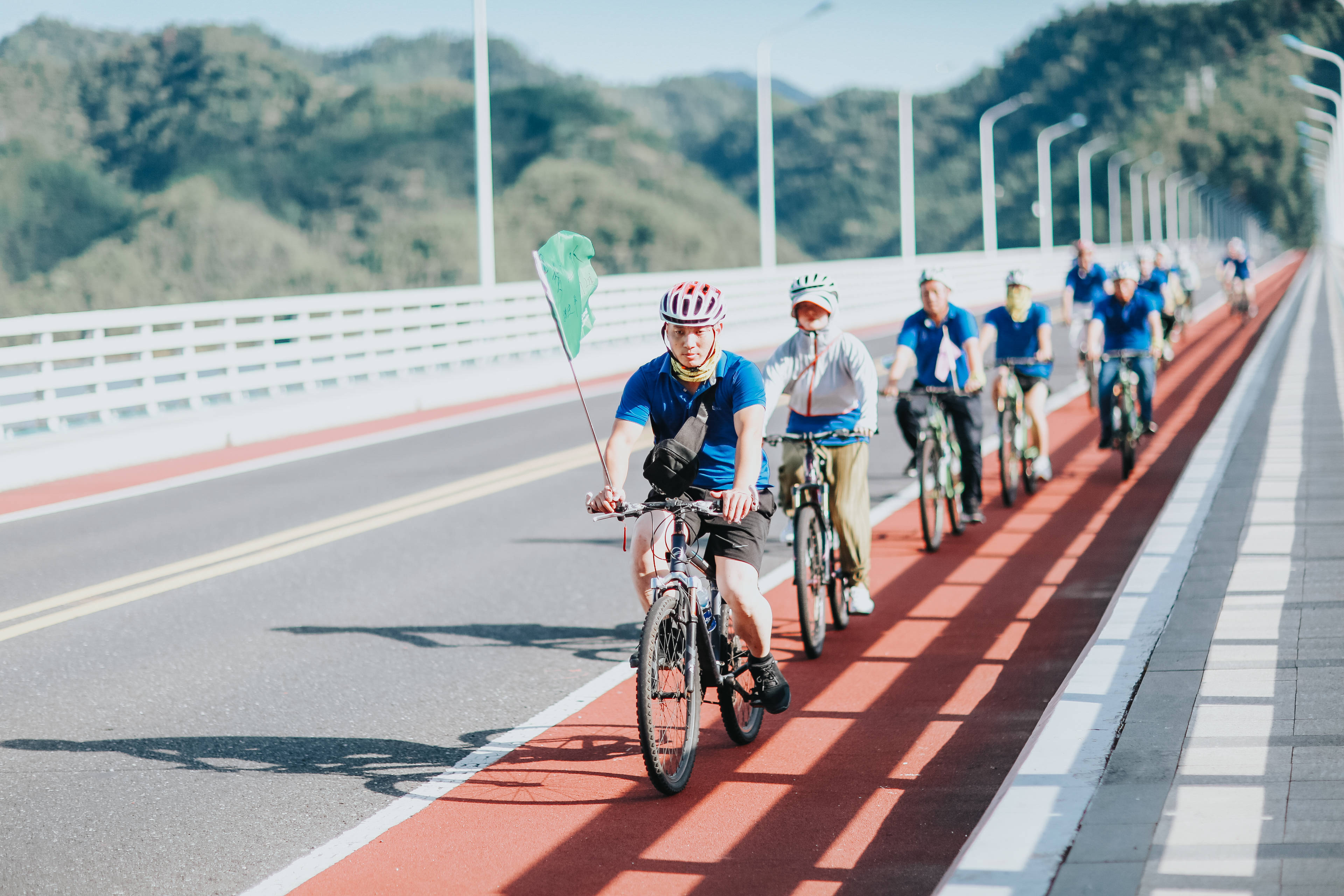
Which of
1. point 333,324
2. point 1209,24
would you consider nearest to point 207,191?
point 333,324

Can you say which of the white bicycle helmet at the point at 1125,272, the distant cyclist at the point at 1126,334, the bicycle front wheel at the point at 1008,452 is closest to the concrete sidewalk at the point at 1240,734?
the bicycle front wheel at the point at 1008,452

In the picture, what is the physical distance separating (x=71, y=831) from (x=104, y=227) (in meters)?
69.2

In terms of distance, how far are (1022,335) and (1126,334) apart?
5.10 feet

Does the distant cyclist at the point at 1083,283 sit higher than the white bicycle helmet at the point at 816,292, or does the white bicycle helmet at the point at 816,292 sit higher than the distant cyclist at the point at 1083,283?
the distant cyclist at the point at 1083,283

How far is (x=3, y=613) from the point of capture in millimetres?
8445

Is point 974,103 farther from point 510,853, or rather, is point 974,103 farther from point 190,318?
point 510,853

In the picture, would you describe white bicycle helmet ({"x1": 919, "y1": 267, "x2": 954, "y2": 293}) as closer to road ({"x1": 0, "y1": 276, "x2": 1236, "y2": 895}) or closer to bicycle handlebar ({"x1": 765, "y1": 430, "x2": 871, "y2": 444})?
road ({"x1": 0, "y1": 276, "x2": 1236, "y2": 895})

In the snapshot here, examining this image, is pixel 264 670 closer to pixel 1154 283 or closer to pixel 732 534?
pixel 732 534

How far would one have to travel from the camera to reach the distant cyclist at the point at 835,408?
25.0ft

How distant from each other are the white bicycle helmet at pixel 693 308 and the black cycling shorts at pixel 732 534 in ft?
2.07

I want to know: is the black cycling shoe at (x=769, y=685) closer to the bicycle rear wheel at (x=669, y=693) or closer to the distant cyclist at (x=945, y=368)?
the bicycle rear wheel at (x=669, y=693)

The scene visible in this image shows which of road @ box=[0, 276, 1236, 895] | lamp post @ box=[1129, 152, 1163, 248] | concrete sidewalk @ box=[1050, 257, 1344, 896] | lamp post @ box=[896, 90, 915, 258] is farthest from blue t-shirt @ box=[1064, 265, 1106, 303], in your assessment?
lamp post @ box=[1129, 152, 1163, 248]

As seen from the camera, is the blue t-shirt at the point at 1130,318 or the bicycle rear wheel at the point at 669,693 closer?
the bicycle rear wheel at the point at 669,693

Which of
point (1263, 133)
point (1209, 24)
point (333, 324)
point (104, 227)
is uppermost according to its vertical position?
point (1209, 24)
